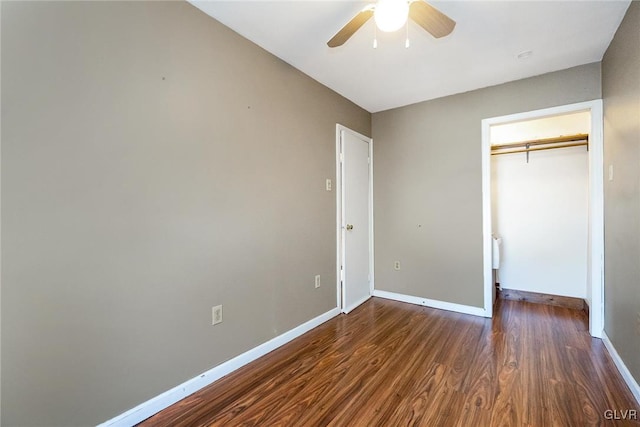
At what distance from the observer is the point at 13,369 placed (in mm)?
1164

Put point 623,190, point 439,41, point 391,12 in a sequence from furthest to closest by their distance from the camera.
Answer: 1. point 439,41
2. point 623,190
3. point 391,12

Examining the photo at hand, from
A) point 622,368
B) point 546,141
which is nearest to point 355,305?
point 622,368

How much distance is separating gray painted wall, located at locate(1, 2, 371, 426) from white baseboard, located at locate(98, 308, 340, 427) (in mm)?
50

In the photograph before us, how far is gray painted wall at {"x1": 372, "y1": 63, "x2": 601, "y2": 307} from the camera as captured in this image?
2.89 meters

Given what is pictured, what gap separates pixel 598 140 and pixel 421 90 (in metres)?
1.65

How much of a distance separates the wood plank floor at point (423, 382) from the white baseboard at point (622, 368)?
0.13 feet

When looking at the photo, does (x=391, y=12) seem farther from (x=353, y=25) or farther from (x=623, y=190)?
(x=623, y=190)

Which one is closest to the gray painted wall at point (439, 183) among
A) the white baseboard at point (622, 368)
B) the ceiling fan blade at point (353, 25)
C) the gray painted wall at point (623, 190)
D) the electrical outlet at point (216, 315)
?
the gray painted wall at point (623, 190)

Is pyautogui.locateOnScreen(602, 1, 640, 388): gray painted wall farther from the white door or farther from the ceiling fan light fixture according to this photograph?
the white door

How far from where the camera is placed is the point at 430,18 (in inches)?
60.2

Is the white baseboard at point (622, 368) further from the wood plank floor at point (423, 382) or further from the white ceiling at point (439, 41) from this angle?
the white ceiling at point (439, 41)

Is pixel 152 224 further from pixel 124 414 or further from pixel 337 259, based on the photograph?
pixel 337 259

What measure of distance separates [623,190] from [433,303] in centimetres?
204

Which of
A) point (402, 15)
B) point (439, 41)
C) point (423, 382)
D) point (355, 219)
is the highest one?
point (439, 41)
